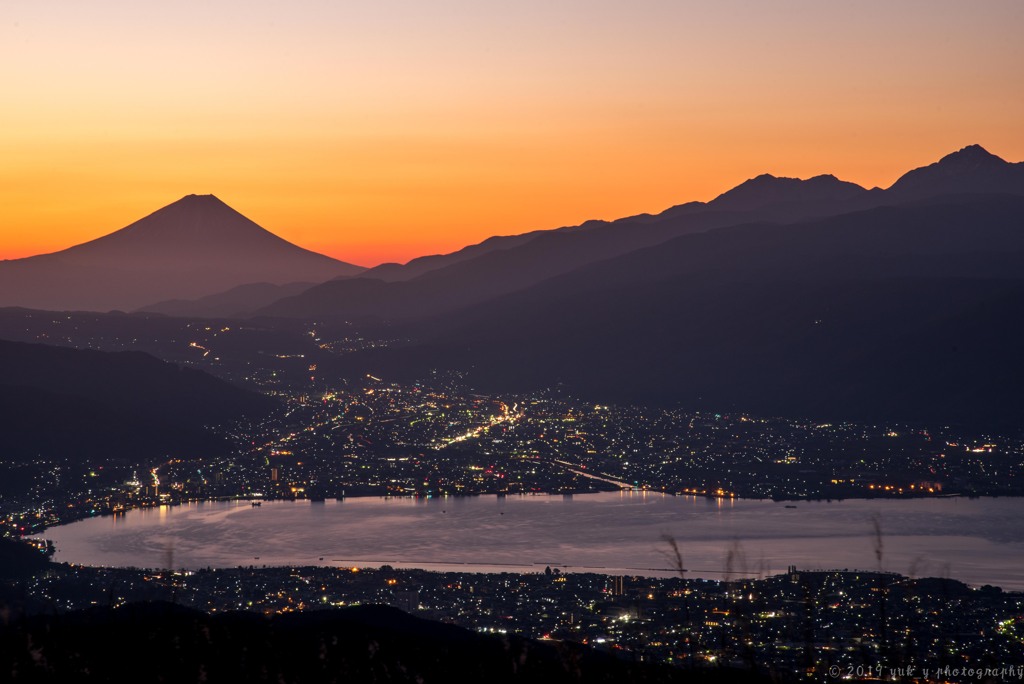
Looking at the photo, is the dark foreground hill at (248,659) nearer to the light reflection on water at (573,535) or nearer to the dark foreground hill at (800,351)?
the light reflection on water at (573,535)

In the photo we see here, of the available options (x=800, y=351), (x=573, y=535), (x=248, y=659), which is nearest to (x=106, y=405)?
(x=573, y=535)

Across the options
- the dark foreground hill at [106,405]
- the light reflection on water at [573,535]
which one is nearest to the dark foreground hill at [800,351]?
the dark foreground hill at [106,405]

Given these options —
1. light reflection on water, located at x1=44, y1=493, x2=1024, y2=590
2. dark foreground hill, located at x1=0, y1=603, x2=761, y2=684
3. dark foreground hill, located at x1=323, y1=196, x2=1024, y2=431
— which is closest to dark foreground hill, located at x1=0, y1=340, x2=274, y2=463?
light reflection on water, located at x1=44, y1=493, x2=1024, y2=590

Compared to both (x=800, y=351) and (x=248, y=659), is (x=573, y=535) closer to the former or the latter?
(x=248, y=659)

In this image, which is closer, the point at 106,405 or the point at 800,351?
the point at 106,405

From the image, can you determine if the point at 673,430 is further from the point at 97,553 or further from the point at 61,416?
the point at 97,553

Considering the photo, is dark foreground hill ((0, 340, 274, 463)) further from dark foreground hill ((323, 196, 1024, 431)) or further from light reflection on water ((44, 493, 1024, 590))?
dark foreground hill ((323, 196, 1024, 431))
